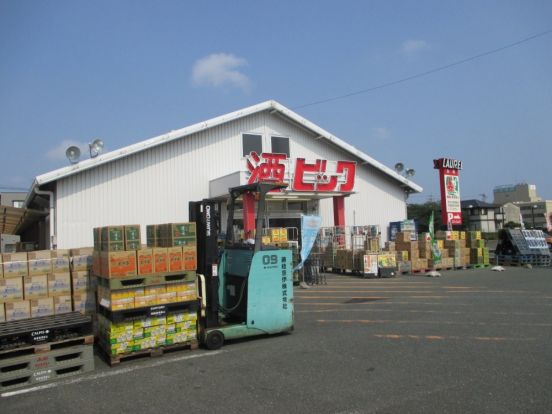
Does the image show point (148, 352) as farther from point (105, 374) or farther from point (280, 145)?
point (280, 145)

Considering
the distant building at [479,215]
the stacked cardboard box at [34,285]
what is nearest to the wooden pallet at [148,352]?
the stacked cardboard box at [34,285]

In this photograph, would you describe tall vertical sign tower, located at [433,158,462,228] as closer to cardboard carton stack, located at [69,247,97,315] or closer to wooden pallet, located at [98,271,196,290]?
wooden pallet, located at [98,271,196,290]

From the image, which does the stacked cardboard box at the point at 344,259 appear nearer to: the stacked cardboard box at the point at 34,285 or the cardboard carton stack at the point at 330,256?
the cardboard carton stack at the point at 330,256

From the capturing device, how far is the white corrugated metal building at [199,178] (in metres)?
16.7

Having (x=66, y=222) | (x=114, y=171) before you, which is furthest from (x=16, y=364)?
(x=114, y=171)

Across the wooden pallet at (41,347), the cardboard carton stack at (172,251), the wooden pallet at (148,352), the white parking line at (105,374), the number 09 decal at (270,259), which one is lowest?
the white parking line at (105,374)

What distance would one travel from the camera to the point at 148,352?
6992 mm

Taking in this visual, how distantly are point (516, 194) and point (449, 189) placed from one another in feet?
463

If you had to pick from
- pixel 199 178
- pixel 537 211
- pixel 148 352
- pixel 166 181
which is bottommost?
pixel 148 352

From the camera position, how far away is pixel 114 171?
17703mm

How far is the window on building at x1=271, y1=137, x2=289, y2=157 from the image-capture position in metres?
22.0

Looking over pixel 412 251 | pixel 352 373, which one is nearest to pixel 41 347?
pixel 352 373

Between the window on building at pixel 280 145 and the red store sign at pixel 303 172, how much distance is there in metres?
2.94

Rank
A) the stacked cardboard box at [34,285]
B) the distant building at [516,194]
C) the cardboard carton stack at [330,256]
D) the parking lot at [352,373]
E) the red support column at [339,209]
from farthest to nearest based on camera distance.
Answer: the distant building at [516,194] → the red support column at [339,209] → the cardboard carton stack at [330,256] → the stacked cardboard box at [34,285] → the parking lot at [352,373]
